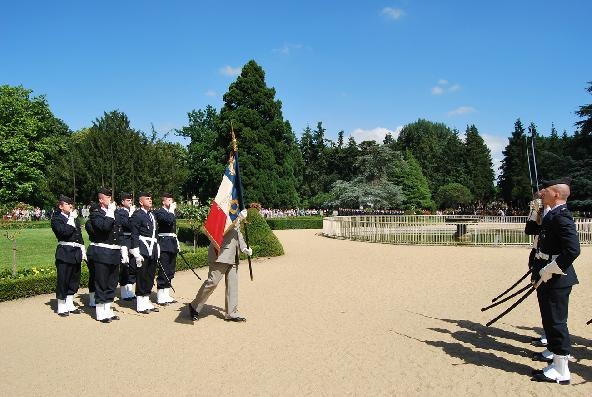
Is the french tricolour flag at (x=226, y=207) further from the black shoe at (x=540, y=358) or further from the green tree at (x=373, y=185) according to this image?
the green tree at (x=373, y=185)

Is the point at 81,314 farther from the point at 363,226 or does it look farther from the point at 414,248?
the point at 363,226

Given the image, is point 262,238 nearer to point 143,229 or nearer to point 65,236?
point 143,229

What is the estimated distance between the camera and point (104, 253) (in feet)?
29.3

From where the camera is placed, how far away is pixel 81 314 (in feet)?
30.9

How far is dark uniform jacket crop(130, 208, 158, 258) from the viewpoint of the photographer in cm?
965

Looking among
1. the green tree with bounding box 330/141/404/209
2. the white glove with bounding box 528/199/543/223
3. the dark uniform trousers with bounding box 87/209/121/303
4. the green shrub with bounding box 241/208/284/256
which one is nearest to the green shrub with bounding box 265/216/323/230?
the green tree with bounding box 330/141/404/209

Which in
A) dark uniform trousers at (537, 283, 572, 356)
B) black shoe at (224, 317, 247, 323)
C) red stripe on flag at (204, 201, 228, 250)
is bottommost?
black shoe at (224, 317, 247, 323)

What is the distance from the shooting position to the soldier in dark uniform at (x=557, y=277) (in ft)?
18.6

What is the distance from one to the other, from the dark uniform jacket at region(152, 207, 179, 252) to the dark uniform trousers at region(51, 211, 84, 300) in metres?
1.57

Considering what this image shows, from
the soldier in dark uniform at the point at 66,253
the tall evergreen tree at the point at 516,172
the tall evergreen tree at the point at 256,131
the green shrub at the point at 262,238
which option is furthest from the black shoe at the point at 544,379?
the tall evergreen tree at the point at 516,172

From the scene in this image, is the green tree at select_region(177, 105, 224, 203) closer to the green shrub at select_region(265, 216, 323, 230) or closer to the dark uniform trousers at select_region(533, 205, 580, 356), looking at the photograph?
the green shrub at select_region(265, 216, 323, 230)

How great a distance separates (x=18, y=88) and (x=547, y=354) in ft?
183

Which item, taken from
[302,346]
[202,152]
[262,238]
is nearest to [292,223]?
[262,238]

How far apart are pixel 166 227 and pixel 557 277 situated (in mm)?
7376
